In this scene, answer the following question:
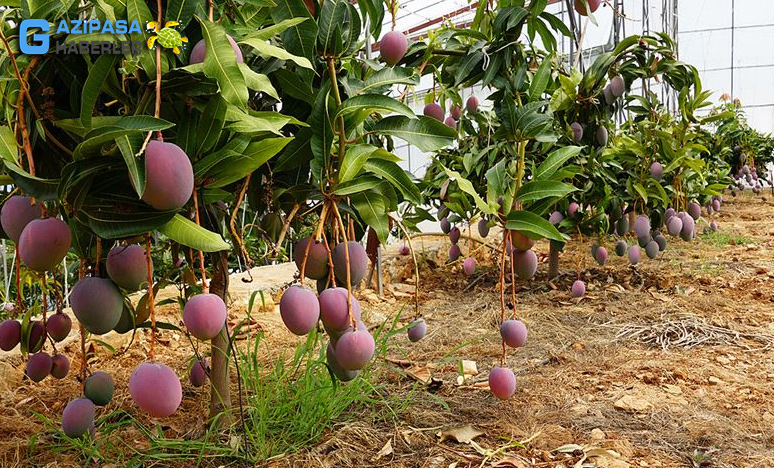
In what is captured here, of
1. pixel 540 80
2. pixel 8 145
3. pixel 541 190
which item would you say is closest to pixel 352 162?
pixel 8 145

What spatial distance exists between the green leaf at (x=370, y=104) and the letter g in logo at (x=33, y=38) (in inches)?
13.6

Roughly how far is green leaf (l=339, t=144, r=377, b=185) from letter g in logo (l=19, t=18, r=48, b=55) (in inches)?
14.3

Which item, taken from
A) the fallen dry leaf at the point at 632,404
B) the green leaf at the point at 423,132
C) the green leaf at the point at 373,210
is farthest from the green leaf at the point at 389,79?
the fallen dry leaf at the point at 632,404

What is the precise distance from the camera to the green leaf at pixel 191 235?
2.07ft

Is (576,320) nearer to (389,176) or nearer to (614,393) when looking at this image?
(614,393)

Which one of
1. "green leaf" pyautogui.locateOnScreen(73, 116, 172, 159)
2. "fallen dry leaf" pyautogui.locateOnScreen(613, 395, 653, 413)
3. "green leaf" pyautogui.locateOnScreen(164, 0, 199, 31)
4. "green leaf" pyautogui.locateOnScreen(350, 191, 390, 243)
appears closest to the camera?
"green leaf" pyautogui.locateOnScreen(73, 116, 172, 159)

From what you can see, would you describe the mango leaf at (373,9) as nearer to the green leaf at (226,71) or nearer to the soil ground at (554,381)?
the green leaf at (226,71)

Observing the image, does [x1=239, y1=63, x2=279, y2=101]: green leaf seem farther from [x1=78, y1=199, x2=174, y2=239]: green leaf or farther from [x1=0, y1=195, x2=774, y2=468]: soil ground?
[x1=0, y1=195, x2=774, y2=468]: soil ground

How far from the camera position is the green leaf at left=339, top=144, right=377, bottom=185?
79 cm

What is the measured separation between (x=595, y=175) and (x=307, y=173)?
1683mm

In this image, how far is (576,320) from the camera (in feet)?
7.63

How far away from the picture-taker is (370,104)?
787 mm

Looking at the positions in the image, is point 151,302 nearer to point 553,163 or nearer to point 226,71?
point 226,71

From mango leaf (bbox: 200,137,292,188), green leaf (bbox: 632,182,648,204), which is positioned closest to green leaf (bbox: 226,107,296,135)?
mango leaf (bbox: 200,137,292,188)
